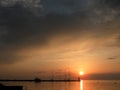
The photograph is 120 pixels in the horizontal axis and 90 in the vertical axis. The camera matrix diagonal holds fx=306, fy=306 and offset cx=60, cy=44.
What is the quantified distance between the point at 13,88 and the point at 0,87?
518 cm

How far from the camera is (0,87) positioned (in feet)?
303

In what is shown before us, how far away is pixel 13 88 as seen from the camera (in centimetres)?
9631
